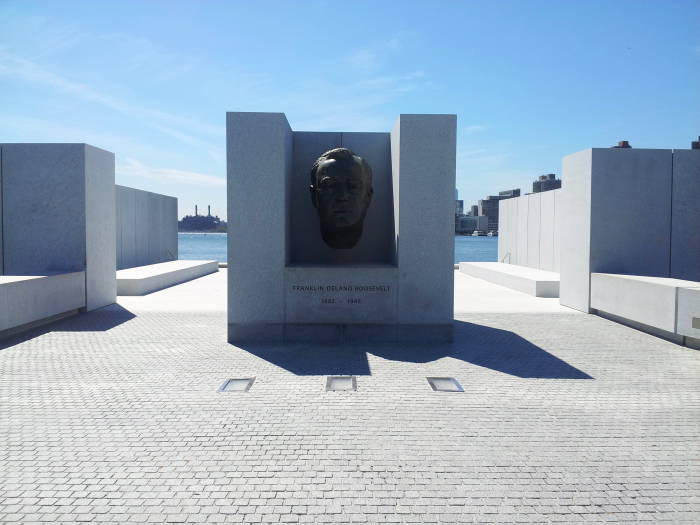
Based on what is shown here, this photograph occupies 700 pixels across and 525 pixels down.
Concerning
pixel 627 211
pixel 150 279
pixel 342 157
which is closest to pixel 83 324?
pixel 150 279

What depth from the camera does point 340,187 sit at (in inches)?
310

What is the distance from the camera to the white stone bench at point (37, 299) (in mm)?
8070

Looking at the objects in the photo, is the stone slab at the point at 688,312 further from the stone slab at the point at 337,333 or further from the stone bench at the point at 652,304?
the stone slab at the point at 337,333

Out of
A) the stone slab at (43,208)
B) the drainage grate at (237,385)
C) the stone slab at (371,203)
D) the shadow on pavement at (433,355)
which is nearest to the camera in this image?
the drainage grate at (237,385)

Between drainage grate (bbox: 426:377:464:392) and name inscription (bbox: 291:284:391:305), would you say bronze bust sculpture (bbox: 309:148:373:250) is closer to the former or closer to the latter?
name inscription (bbox: 291:284:391:305)

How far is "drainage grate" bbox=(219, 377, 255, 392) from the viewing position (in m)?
5.40

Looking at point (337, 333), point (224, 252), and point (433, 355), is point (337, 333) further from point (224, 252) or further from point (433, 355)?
point (224, 252)

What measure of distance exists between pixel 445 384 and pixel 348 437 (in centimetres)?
193

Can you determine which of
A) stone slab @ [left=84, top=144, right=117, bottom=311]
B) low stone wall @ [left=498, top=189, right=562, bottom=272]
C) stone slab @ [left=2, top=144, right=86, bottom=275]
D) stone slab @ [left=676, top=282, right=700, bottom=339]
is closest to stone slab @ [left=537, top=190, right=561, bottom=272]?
low stone wall @ [left=498, top=189, right=562, bottom=272]

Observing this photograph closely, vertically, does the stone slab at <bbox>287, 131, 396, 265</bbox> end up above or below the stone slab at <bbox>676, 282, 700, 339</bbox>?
above

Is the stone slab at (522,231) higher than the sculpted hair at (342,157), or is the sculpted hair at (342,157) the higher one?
the sculpted hair at (342,157)

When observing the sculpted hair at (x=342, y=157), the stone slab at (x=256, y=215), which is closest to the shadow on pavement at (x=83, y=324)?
the stone slab at (x=256, y=215)

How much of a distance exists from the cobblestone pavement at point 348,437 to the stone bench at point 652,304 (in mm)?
874

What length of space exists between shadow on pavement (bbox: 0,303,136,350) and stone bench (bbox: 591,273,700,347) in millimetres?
10363
